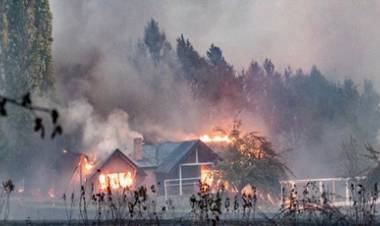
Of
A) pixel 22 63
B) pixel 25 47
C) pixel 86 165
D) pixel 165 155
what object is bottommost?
pixel 86 165

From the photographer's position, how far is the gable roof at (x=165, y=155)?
48312mm

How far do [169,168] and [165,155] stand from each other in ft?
12.6

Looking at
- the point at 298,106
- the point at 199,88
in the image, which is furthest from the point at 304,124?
the point at 199,88

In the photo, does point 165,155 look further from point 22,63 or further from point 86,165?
point 22,63

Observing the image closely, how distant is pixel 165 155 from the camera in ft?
169

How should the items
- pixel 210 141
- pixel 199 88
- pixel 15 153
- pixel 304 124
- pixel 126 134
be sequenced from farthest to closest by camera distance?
1. pixel 199 88
2. pixel 304 124
3. pixel 126 134
4. pixel 210 141
5. pixel 15 153

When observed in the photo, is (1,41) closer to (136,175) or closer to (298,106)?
(136,175)

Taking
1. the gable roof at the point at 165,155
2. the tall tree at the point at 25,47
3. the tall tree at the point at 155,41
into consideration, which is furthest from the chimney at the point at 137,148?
the tall tree at the point at 155,41

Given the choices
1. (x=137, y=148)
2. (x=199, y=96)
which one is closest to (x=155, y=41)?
(x=199, y=96)

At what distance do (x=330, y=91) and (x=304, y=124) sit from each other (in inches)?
410

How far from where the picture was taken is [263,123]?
281 feet

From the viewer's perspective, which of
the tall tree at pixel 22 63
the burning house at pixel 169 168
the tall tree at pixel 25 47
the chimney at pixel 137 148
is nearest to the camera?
the tall tree at pixel 22 63

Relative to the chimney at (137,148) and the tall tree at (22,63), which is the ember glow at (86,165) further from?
the tall tree at (22,63)

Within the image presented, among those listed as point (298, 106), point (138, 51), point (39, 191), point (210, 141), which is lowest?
point (39, 191)
